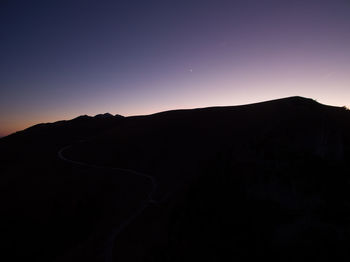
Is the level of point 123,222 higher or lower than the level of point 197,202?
lower

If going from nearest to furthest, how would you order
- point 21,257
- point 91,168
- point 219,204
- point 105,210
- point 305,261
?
point 305,261 → point 219,204 → point 21,257 → point 105,210 → point 91,168

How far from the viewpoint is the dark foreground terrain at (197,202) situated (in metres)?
10.7

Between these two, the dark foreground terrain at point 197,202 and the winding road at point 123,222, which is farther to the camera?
the winding road at point 123,222

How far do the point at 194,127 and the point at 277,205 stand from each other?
3563 centimetres

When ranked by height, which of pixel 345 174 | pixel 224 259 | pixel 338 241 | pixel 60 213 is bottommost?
pixel 60 213

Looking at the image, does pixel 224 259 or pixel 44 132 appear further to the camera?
pixel 44 132

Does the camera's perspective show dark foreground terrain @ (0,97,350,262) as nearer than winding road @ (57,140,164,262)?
Yes

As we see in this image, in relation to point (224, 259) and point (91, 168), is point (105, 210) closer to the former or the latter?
point (91, 168)

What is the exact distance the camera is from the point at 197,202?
506 inches

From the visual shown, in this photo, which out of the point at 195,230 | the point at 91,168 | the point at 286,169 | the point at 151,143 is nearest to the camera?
the point at 195,230

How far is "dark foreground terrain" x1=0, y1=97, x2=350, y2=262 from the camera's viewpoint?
35.0ft

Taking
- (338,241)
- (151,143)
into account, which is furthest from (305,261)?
(151,143)

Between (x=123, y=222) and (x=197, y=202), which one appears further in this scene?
(x=123, y=222)

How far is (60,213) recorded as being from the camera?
2339 centimetres
